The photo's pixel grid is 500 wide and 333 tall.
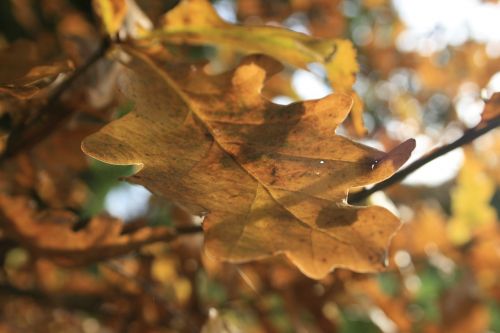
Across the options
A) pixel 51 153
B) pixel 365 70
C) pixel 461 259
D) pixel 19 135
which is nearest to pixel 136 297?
pixel 51 153

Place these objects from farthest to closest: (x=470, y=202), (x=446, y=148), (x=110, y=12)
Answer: (x=470, y=202), (x=110, y=12), (x=446, y=148)

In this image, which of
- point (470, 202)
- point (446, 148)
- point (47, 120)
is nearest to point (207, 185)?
point (446, 148)

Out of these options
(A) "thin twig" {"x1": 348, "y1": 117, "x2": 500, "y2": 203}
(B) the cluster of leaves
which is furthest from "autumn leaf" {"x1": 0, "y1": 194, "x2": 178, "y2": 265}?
(A) "thin twig" {"x1": 348, "y1": 117, "x2": 500, "y2": 203}

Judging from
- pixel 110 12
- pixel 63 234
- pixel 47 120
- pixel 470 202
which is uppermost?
pixel 110 12

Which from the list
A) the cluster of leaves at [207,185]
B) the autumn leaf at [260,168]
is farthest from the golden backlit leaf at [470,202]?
the autumn leaf at [260,168]

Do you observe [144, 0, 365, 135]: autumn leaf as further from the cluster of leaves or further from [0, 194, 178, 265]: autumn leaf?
[0, 194, 178, 265]: autumn leaf

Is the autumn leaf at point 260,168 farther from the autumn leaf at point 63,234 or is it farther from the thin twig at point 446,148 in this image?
the autumn leaf at point 63,234

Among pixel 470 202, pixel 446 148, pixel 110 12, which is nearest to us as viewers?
pixel 446 148

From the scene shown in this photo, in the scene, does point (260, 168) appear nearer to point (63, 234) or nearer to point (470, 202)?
point (63, 234)
